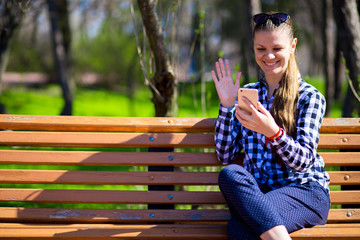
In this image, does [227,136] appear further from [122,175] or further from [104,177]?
[104,177]

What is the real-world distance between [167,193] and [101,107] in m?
9.75

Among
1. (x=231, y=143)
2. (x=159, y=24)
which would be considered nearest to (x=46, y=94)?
(x=159, y=24)

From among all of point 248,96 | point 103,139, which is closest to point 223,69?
point 248,96

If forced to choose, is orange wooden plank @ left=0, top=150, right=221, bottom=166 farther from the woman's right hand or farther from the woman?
the woman's right hand

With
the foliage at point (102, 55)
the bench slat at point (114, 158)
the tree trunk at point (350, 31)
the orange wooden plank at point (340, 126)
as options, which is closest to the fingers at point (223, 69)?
the bench slat at point (114, 158)

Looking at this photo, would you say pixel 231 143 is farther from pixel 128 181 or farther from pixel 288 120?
pixel 128 181

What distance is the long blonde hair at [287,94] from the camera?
227cm

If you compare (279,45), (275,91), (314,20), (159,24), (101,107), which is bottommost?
(101,107)

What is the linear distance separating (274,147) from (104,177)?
43.7 inches

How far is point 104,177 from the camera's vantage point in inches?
102

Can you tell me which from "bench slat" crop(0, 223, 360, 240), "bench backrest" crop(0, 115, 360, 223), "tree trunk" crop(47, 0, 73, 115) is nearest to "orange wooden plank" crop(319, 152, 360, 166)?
"bench backrest" crop(0, 115, 360, 223)

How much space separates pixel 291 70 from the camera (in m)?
2.38

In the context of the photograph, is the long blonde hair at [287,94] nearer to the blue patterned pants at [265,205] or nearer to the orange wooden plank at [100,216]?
the blue patterned pants at [265,205]

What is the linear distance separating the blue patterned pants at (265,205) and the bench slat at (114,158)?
426 mm
